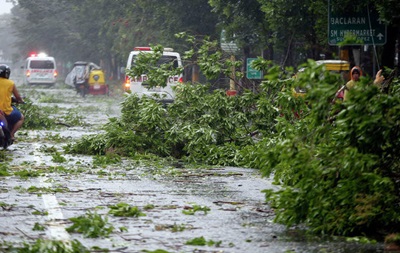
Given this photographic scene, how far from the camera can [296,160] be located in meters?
9.31

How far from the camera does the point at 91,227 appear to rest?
30.5ft

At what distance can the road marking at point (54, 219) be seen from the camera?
8941 mm

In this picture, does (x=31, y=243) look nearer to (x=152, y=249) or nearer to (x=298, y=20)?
(x=152, y=249)

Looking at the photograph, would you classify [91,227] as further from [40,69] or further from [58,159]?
[40,69]

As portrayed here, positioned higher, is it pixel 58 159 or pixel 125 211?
pixel 125 211

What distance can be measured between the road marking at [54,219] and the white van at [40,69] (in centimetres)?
6837

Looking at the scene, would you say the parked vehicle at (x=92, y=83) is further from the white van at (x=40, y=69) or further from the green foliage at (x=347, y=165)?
the green foliage at (x=347, y=165)

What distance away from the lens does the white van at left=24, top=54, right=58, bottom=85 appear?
79375mm

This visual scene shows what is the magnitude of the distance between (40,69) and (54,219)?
70980 mm

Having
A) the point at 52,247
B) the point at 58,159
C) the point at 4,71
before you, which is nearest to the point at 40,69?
the point at 4,71

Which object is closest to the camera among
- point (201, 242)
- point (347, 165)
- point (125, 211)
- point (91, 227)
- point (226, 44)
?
point (201, 242)

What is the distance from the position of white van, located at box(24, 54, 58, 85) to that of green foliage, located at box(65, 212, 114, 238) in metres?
71.0

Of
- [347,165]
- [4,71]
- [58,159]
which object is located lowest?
[58,159]

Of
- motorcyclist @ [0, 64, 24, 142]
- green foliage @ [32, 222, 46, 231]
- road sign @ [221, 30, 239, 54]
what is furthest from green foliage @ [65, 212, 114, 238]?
road sign @ [221, 30, 239, 54]
